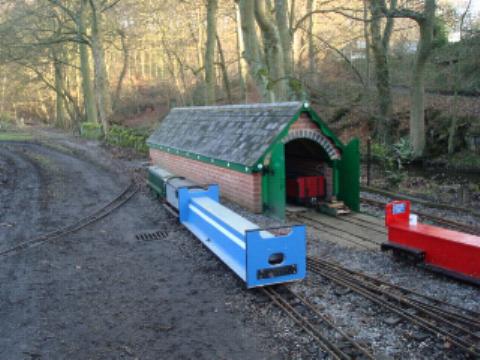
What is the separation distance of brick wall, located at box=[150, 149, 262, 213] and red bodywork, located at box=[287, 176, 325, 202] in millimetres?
1483

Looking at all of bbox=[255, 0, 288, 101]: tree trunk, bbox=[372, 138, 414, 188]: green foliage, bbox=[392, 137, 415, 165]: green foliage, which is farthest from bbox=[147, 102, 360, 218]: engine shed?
bbox=[392, 137, 415, 165]: green foliage

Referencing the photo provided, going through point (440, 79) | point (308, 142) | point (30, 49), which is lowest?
point (308, 142)

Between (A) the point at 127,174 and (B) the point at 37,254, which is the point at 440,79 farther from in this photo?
(B) the point at 37,254

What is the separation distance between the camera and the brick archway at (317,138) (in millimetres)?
12430

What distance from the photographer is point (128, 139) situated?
30344 mm

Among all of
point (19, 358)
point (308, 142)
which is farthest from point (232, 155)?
point (19, 358)

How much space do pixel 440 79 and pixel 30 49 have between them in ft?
85.7

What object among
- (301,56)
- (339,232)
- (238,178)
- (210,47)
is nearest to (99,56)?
(210,47)

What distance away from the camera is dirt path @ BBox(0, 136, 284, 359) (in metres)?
6.46

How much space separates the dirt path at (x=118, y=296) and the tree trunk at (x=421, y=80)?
11.6 m

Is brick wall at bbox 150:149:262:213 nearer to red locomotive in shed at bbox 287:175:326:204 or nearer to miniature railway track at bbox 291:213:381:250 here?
miniature railway track at bbox 291:213:381:250

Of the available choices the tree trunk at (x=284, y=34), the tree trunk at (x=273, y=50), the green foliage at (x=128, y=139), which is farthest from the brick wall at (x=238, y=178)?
the green foliage at (x=128, y=139)

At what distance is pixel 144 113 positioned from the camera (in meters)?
51.6

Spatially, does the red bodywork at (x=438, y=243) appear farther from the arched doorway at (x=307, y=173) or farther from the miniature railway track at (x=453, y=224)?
the arched doorway at (x=307, y=173)
